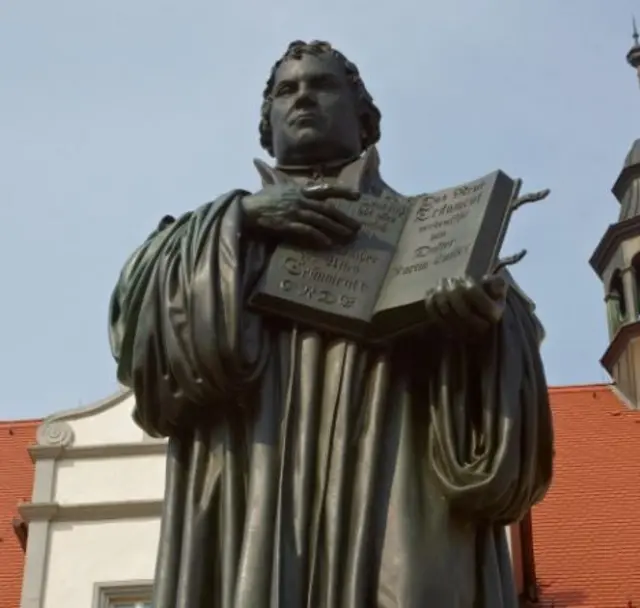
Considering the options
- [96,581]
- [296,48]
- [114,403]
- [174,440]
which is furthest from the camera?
[114,403]

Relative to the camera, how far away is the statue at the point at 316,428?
4.97m

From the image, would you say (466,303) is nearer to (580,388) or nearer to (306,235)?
(306,235)

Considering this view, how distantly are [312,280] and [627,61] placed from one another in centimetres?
4398

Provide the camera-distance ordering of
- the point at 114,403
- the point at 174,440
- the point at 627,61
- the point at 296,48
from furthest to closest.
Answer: the point at 627,61 → the point at 114,403 → the point at 296,48 → the point at 174,440

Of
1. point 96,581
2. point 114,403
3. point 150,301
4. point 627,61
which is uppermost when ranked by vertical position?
point 627,61

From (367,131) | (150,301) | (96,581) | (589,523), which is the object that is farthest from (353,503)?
(589,523)

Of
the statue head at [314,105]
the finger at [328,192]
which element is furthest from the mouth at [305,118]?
the finger at [328,192]

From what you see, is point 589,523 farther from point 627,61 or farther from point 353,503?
point 627,61

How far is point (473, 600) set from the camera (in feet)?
16.5

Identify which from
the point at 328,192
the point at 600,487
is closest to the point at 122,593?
the point at 600,487

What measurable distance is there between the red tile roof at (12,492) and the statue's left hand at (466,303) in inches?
634

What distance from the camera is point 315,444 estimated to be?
5172 mm

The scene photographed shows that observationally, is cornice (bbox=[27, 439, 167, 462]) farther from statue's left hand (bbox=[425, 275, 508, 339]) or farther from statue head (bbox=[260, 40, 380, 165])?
statue's left hand (bbox=[425, 275, 508, 339])

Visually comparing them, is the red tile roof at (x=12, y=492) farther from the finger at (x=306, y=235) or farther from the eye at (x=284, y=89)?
the finger at (x=306, y=235)
